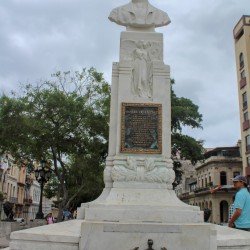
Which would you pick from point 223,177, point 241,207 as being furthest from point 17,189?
point 241,207

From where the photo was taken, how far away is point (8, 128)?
19906mm

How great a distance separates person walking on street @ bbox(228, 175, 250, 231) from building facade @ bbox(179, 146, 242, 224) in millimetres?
44386

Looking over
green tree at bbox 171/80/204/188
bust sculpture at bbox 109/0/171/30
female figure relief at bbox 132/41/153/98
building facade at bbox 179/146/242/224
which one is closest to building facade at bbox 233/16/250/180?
building facade at bbox 179/146/242/224

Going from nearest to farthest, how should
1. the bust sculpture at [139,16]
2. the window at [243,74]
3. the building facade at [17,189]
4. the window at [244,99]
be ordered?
the bust sculpture at [139,16]
the window at [244,99]
the window at [243,74]
the building facade at [17,189]

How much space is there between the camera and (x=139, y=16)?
937 cm

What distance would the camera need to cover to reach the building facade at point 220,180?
5144 cm

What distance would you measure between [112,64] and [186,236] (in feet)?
15.6

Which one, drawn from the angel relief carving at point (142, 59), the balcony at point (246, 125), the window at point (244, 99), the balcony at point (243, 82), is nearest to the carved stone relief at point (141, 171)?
the angel relief carving at point (142, 59)

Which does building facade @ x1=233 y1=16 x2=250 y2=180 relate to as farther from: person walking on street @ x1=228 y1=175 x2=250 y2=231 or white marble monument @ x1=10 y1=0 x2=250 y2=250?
person walking on street @ x1=228 y1=175 x2=250 y2=231

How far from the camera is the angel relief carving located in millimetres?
8727

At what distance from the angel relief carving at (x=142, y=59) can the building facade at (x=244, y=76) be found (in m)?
33.0

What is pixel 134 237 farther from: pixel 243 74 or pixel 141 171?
pixel 243 74

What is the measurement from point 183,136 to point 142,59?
18.7m

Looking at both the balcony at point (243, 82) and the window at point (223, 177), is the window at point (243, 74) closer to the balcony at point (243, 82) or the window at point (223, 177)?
the balcony at point (243, 82)
